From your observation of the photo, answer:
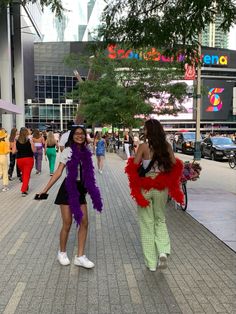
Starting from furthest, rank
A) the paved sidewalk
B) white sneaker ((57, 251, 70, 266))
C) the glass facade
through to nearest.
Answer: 1. the glass facade
2. white sneaker ((57, 251, 70, 266))
3. the paved sidewalk

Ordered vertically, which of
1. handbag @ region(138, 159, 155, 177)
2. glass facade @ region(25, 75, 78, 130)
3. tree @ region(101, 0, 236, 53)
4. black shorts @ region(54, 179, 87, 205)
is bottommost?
black shorts @ region(54, 179, 87, 205)

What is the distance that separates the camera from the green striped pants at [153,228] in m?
5.13

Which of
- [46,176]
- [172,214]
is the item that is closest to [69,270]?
[172,214]

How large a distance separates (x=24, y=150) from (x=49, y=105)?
91.0m

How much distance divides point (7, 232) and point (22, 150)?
14.7 feet

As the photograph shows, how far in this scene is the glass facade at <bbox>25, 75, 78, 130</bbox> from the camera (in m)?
99.6

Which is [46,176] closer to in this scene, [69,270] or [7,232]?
[7,232]

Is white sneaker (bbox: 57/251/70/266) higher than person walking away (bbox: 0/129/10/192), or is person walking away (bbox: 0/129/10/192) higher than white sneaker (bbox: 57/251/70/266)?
person walking away (bbox: 0/129/10/192)

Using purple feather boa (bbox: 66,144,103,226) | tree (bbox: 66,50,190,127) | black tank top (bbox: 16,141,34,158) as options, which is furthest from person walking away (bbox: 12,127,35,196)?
tree (bbox: 66,50,190,127)

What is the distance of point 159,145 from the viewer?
5.06 m

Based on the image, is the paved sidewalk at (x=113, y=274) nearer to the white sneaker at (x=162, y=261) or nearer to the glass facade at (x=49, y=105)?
the white sneaker at (x=162, y=261)

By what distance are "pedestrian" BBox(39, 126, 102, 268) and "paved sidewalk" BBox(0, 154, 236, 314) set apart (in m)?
0.36

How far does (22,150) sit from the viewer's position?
1145 centimetres

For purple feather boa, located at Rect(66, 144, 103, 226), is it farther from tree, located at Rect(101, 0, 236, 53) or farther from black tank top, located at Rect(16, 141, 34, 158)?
black tank top, located at Rect(16, 141, 34, 158)
